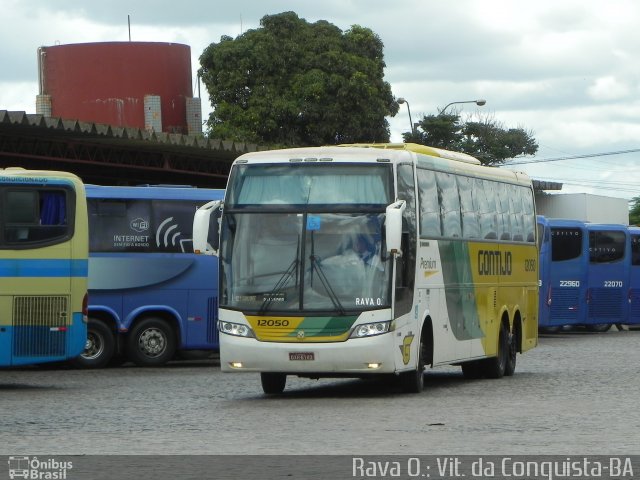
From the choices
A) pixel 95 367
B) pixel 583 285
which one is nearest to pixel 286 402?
pixel 95 367

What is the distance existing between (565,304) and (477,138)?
43846mm

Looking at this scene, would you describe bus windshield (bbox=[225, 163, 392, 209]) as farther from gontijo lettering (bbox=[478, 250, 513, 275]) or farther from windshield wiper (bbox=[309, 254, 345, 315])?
gontijo lettering (bbox=[478, 250, 513, 275])

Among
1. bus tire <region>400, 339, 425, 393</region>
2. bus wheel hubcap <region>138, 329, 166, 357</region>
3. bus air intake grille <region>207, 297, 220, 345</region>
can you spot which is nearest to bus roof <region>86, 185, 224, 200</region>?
bus air intake grille <region>207, 297, 220, 345</region>

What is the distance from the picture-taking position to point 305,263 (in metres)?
19.3

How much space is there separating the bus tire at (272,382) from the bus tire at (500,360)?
187 inches

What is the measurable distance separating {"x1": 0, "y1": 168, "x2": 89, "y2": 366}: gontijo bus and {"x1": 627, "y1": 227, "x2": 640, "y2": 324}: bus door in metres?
27.3

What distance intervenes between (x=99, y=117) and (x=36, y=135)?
29.9 metres

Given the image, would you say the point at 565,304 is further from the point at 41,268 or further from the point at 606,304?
the point at 41,268

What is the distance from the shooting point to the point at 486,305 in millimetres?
23984

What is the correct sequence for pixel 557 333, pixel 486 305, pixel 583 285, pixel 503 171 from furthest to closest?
pixel 557 333
pixel 583 285
pixel 503 171
pixel 486 305

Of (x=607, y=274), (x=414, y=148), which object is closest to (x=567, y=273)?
(x=607, y=274)

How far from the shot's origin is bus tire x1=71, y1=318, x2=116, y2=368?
91.0ft

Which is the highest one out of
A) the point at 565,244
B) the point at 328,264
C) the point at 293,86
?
the point at 293,86
